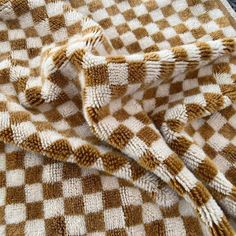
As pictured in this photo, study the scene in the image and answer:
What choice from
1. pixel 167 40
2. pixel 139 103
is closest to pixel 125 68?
pixel 139 103

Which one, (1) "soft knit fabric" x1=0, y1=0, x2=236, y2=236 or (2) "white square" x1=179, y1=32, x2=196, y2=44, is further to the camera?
(2) "white square" x1=179, y1=32, x2=196, y2=44

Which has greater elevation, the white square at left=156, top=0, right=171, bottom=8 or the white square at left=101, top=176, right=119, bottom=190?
the white square at left=156, top=0, right=171, bottom=8

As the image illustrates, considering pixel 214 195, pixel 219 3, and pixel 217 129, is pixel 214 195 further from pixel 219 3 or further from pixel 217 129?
pixel 219 3

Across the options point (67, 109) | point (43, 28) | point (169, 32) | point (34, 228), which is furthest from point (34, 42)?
point (34, 228)

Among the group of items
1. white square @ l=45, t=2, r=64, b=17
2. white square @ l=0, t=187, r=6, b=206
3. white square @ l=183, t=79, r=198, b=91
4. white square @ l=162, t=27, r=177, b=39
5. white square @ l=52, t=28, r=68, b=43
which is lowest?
white square @ l=0, t=187, r=6, b=206

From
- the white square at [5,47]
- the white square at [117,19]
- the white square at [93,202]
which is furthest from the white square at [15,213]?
the white square at [117,19]

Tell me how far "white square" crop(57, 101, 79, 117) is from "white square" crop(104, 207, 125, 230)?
0.65 feet

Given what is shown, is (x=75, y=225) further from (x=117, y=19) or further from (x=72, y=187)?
(x=117, y=19)

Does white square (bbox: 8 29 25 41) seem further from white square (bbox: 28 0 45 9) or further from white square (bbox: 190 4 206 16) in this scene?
white square (bbox: 190 4 206 16)

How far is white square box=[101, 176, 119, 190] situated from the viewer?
741 mm

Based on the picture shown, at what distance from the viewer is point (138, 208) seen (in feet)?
2.39

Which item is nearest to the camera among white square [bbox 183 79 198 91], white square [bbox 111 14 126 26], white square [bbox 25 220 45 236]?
white square [bbox 25 220 45 236]

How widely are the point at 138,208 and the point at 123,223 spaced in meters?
0.04

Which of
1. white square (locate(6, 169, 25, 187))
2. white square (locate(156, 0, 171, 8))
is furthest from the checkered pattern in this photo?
white square (locate(156, 0, 171, 8))
